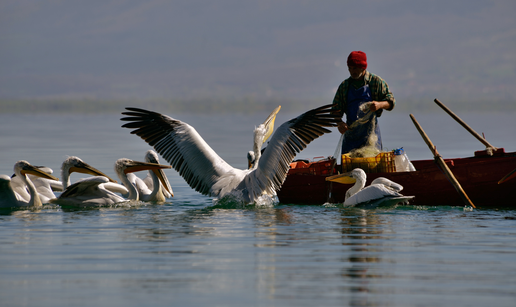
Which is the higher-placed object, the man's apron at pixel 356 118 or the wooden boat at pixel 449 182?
the man's apron at pixel 356 118

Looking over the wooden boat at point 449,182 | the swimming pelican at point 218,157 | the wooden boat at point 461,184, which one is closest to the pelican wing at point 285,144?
the swimming pelican at point 218,157

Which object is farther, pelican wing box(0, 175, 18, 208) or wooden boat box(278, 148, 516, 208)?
pelican wing box(0, 175, 18, 208)

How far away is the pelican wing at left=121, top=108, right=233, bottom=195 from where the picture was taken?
10023mm

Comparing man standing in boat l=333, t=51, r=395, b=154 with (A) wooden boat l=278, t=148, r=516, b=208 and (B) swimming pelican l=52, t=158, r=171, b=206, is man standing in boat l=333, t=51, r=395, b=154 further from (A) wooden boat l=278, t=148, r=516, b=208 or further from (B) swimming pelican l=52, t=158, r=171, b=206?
(B) swimming pelican l=52, t=158, r=171, b=206

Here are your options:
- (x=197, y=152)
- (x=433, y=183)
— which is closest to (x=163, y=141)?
(x=197, y=152)

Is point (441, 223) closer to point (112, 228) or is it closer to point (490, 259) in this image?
point (490, 259)

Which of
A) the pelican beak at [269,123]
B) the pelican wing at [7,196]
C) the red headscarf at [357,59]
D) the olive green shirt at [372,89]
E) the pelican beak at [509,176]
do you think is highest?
the red headscarf at [357,59]

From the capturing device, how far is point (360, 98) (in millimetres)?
10234

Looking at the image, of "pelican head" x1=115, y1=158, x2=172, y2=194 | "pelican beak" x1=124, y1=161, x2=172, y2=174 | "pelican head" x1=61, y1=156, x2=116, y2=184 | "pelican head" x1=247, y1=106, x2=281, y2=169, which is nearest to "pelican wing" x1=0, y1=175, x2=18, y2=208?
"pelican head" x1=61, y1=156, x2=116, y2=184

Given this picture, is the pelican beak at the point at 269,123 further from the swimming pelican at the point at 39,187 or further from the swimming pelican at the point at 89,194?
the swimming pelican at the point at 39,187

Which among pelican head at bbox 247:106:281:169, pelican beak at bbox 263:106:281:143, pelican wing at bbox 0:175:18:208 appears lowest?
pelican wing at bbox 0:175:18:208

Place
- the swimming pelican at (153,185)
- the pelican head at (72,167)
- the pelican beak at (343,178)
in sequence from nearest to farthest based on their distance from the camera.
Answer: the pelican beak at (343,178), the pelican head at (72,167), the swimming pelican at (153,185)

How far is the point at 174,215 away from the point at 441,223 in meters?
3.89

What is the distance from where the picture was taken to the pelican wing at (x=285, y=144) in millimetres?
9484
